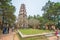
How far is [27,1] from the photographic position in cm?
216

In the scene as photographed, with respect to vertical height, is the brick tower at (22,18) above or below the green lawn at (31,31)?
above

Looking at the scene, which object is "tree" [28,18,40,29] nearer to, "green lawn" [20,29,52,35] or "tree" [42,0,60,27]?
"green lawn" [20,29,52,35]

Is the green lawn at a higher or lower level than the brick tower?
lower

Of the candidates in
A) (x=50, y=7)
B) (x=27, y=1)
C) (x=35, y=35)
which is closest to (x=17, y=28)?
(x=35, y=35)

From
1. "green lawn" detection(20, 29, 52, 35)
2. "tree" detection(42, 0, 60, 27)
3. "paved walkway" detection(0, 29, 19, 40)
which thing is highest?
"tree" detection(42, 0, 60, 27)

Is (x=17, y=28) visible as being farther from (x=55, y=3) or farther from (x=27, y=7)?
(x=55, y=3)

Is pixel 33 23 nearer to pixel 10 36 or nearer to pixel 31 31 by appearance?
pixel 31 31

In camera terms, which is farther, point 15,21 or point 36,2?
point 36,2

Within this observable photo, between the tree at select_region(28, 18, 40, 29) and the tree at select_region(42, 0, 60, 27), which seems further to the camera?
the tree at select_region(42, 0, 60, 27)

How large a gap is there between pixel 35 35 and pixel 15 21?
0.39 metres

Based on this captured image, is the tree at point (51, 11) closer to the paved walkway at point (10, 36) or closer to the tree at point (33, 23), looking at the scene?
the tree at point (33, 23)

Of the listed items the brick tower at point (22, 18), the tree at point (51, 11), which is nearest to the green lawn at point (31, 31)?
the brick tower at point (22, 18)

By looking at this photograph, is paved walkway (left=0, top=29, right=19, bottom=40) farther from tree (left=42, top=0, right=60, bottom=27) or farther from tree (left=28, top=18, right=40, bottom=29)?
tree (left=42, top=0, right=60, bottom=27)

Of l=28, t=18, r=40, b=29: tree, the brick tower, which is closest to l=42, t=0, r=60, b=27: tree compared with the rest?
l=28, t=18, r=40, b=29: tree
